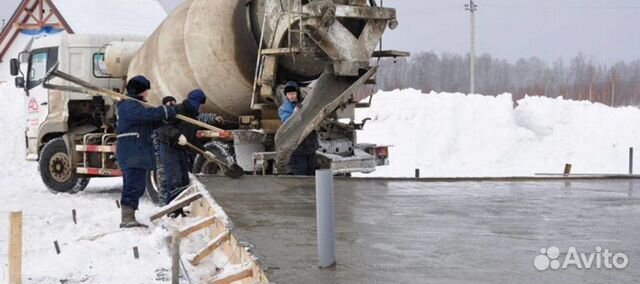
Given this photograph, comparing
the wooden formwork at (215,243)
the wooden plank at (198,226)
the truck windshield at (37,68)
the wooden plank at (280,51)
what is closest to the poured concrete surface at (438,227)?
the wooden formwork at (215,243)

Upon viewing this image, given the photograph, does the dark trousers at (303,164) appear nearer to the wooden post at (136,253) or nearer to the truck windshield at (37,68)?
the wooden post at (136,253)

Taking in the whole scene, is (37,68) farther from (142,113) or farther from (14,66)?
(142,113)

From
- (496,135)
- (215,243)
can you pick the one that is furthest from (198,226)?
(496,135)

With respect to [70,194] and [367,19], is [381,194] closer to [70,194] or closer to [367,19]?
[367,19]

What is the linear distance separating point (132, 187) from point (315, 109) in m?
2.95

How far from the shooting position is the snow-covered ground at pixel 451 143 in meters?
14.1

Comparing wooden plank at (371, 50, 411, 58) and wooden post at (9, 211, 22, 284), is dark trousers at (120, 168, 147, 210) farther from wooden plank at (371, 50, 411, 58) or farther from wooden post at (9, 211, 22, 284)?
wooden plank at (371, 50, 411, 58)

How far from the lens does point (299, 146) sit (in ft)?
36.4

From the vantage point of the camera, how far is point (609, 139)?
21.9 metres

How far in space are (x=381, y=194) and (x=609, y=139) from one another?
14.9 metres

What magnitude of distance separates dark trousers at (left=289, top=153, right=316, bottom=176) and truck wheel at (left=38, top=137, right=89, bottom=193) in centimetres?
589

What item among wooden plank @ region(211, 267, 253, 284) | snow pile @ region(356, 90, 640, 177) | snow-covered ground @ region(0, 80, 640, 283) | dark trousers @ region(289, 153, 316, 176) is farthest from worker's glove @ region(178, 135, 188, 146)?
snow pile @ region(356, 90, 640, 177)

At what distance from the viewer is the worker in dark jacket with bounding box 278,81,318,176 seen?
1092cm

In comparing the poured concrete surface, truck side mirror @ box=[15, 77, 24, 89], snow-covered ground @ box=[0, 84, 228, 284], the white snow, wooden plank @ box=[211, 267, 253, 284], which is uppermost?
the white snow
